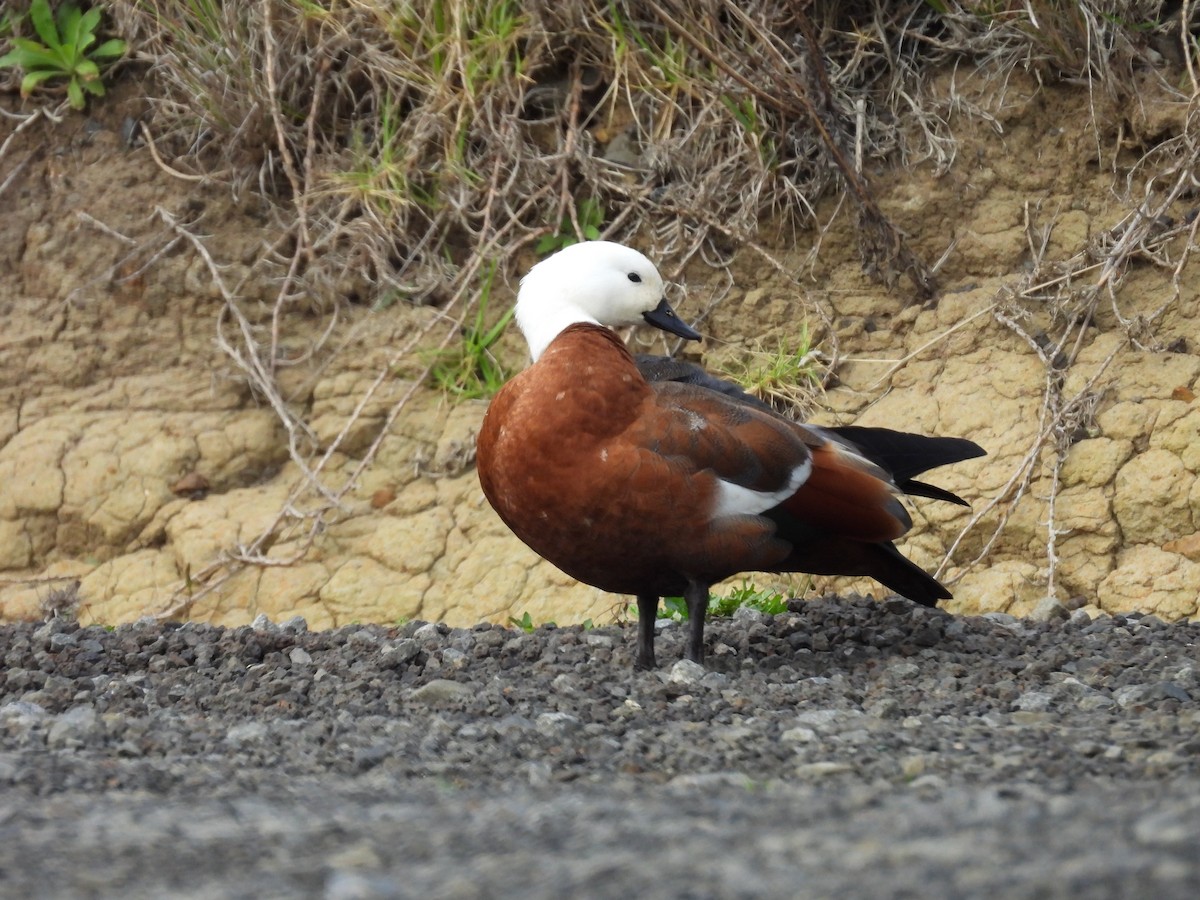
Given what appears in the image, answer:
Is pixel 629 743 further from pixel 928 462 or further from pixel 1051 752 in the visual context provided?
pixel 928 462

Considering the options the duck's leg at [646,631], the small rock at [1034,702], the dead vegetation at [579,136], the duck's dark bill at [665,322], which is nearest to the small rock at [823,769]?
the small rock at [1034,702]

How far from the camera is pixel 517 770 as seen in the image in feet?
9.52

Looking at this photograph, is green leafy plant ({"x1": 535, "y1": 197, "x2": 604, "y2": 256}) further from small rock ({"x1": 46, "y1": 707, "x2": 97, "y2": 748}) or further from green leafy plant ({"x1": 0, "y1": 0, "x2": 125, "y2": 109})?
small rock ({"x1": 46, "y1": 707, "x2": 97, "y2": 748})

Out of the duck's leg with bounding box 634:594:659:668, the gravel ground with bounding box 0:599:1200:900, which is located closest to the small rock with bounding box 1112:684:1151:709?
the gravel ground with bounding box 0:599:1200:900

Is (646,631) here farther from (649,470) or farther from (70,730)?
(70,730)

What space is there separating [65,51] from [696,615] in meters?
4.71

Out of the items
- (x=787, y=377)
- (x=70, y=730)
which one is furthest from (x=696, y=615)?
(x=787, y=377)

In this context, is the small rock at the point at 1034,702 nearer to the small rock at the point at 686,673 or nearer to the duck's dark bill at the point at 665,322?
the small rock at the point at 686,673

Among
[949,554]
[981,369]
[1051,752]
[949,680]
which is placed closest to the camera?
[1051,752]

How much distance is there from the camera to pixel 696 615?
→ 4.01 metres

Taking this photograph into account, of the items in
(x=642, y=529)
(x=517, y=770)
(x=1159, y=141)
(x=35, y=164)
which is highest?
(x=1159, y=141)

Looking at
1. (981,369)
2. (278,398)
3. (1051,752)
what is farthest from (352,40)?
(1051,752)

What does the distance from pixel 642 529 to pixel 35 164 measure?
4651 millimetres

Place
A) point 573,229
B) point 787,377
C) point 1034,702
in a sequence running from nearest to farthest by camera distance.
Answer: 1. point 1034,702
2. point 787,377
3. point 573,229
